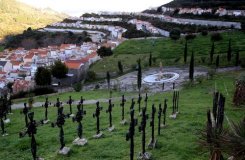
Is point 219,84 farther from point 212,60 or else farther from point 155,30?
point 155,30

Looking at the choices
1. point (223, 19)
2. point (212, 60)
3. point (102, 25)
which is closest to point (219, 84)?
point (212, 60)

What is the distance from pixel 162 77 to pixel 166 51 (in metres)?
22.0

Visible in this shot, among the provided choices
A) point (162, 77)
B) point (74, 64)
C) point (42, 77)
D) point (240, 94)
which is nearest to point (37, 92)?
point (42, 77)

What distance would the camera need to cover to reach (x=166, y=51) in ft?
246

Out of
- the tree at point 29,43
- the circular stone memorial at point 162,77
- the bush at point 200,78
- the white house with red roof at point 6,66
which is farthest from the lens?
the tree at point 29,43

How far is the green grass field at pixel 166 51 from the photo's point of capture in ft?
220

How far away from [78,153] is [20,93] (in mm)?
40278

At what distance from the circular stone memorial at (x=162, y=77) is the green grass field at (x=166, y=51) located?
8066mm

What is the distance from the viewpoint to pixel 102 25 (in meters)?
145

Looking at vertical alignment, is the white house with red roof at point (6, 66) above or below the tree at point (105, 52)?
below

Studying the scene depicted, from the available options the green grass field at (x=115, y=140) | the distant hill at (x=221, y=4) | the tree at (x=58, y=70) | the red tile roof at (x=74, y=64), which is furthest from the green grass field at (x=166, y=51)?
the distant hill at (x=221, y=4)

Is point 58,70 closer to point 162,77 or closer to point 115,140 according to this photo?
point 162,77

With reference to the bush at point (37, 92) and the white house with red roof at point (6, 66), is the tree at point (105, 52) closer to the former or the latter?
the white house with red roof at point (6, 66)

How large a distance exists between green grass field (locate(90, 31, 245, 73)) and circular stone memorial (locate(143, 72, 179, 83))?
8.07 m
